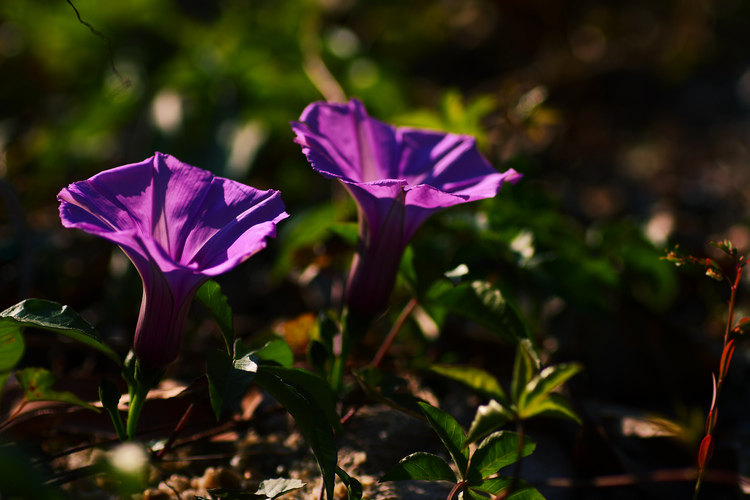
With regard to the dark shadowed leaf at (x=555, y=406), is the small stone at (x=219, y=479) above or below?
below

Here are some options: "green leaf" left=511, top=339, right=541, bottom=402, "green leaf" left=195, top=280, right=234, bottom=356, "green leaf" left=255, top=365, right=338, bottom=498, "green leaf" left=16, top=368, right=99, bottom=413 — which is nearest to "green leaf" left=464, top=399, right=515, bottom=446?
"green leaf" left=511, top=339, right=541, bottom=402

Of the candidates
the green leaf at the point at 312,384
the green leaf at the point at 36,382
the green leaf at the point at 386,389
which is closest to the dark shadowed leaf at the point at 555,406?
Answer: the green leaf at the point at 386,389

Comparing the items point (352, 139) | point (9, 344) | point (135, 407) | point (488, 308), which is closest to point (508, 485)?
point (488, 308)

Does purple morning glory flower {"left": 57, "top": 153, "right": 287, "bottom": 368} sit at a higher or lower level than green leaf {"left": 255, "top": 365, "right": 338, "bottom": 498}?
higher

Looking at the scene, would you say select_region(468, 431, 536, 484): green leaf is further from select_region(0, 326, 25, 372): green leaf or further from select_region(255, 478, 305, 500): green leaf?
select_region(0, 326, 25, 372): green leaf

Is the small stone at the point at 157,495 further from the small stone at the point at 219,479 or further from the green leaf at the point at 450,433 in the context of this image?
the green leaf at the point at 450,433

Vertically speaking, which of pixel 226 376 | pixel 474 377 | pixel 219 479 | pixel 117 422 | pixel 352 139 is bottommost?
pixel 219 479

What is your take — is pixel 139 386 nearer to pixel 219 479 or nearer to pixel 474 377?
pixel 219 479
